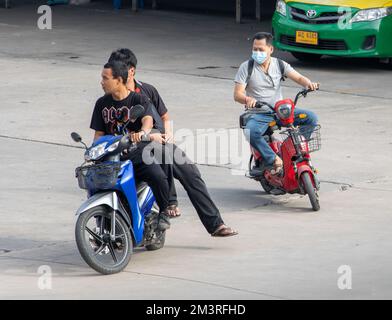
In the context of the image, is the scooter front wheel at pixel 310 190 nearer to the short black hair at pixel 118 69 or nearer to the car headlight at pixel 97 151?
the short black hair at pixel 118 69

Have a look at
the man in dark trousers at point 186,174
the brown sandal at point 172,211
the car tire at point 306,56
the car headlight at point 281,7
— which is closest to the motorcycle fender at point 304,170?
the man in dark trousers at point 186,174

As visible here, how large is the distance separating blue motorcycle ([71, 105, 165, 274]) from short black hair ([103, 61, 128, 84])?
1.62 feet

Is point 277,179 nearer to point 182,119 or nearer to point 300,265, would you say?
point 300,265

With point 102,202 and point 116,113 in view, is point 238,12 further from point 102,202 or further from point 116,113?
point 102,202

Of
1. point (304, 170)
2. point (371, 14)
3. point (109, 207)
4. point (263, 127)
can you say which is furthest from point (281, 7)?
point (109, 207)

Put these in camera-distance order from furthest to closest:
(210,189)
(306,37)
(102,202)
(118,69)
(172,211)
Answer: (306,37) < (210,189) < (172,211) < (118,69) < (102,202)

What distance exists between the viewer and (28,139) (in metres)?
14.4

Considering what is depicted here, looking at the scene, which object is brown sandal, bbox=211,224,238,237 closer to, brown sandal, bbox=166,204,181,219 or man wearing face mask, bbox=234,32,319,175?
brown sandal, bbox=166,204,181,219

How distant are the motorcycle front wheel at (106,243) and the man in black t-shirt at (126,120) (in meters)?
0.43

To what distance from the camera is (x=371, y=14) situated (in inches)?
729

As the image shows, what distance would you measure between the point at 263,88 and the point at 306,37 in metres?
7.08

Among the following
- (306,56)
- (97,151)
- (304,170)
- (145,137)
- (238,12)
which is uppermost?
(145,137)

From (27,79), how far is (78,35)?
14.4ft
